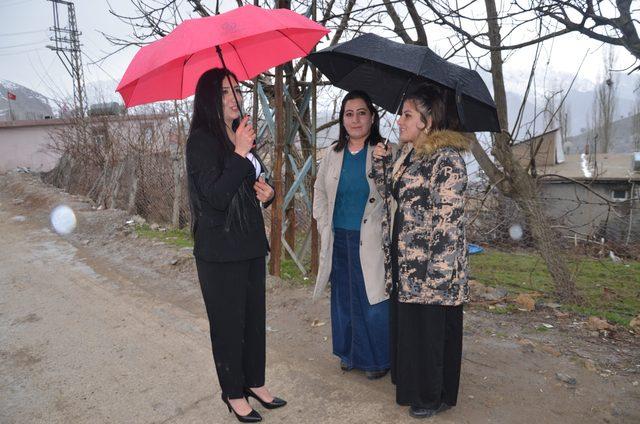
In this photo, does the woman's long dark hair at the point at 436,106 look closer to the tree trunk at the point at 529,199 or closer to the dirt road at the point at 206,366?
the dirt road at the point at 206,366

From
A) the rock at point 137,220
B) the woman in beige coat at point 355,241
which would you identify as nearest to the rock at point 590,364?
the woman in beige coat at point 355,241

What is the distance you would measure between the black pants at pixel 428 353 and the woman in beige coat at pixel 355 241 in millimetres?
379

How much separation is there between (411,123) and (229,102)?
1.07m

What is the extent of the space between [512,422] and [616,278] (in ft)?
28.0

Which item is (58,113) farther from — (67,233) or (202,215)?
(202,215)

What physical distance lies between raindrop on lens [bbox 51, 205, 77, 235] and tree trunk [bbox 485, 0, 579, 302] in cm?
814

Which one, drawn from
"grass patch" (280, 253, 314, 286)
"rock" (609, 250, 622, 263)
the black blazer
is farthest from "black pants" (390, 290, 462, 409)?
"rock" (609, 250, 622, 263)

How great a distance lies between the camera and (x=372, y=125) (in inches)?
129

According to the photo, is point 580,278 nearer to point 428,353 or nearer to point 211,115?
point 428,353

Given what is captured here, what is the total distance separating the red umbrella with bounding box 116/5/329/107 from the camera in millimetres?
2457

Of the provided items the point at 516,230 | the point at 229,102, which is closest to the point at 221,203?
the point at 229,102

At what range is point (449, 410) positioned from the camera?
2.95m

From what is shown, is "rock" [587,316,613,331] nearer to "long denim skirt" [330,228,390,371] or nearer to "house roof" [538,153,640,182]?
"long denim skirt" [330,228,390,371]

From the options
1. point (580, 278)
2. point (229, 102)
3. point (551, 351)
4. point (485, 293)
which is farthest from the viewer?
point (580, 278)
